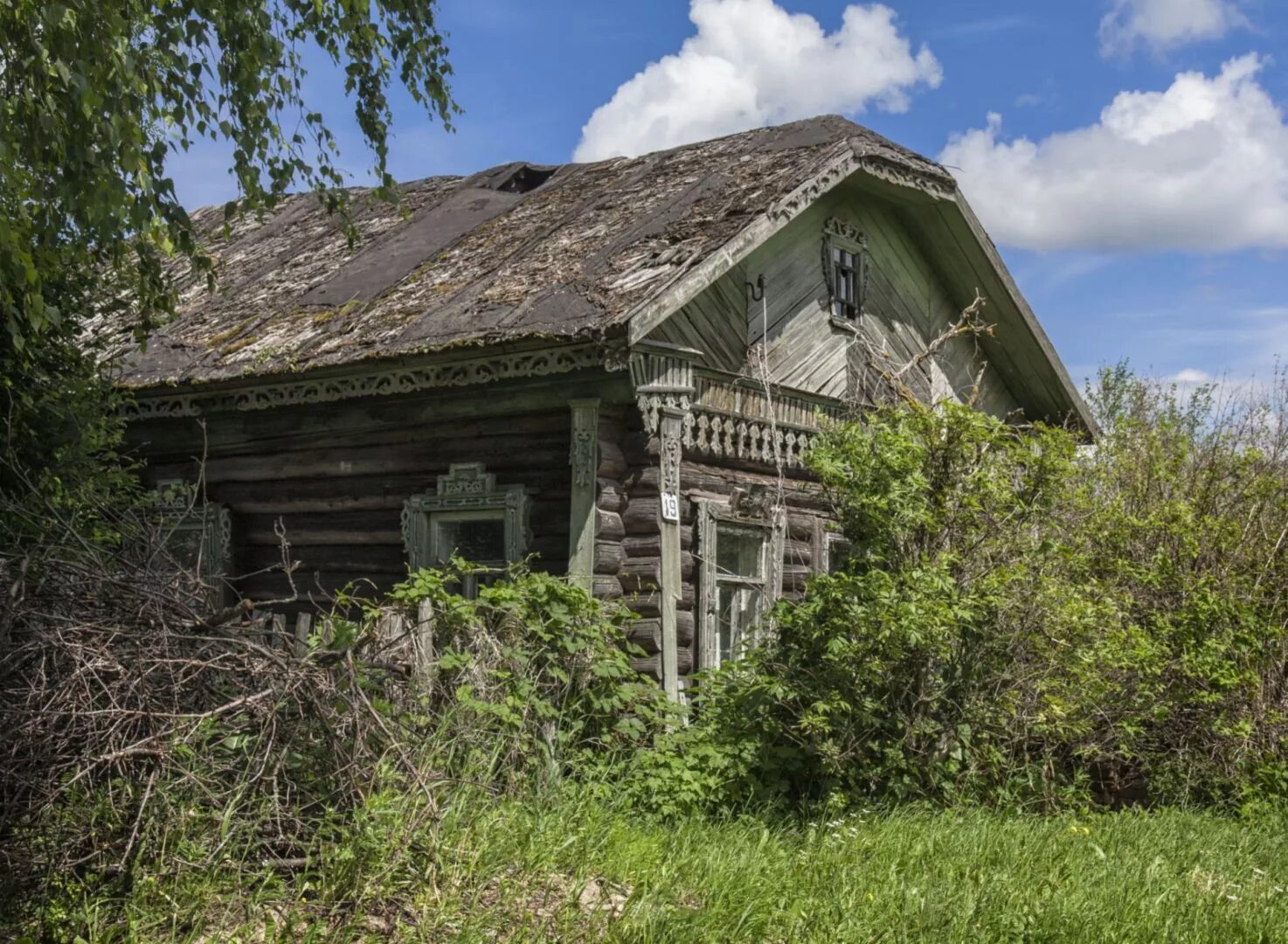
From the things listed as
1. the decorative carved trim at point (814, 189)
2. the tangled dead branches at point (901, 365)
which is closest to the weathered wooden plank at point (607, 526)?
the tangled dead branches at point (901, 365)

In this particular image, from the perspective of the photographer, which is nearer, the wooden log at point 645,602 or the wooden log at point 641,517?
the wooden log at point 645,602

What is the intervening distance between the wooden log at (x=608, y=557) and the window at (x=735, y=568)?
2.80 ft

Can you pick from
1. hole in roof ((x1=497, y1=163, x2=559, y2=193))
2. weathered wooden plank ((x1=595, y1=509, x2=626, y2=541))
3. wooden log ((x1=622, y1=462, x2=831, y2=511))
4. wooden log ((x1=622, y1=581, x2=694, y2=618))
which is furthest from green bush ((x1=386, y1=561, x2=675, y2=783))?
hole in roof ((x1=497, y1=163, x2=559, y2=193))

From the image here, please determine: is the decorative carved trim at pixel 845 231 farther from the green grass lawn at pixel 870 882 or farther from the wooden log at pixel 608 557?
the green grass lawn at pixel 870 882

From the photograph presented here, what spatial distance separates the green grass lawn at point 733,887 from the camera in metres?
5.34

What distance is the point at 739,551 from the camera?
11.8 meters

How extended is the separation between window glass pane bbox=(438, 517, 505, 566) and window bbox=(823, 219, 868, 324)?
156 inches

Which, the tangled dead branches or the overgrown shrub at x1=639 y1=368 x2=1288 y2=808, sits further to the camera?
the tangled dead branches

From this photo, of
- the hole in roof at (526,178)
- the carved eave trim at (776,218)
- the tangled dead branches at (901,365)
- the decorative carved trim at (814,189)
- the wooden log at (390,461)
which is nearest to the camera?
the carved eave trim at (776,218)

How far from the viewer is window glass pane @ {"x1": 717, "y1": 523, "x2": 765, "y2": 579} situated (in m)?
11.6

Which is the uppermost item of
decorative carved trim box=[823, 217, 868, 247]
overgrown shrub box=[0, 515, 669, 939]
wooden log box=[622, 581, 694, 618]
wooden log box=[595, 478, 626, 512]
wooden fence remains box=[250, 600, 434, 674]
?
decorative carved trim box=[823, 217, 868, 247]

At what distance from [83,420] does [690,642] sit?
4655mm

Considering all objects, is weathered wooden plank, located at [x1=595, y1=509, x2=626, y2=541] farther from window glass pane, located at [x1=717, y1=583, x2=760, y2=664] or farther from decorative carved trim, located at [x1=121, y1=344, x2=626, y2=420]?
window glass pane, located at [x1=717, y1=583, x2=760, y2=664]

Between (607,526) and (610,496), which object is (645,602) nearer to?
(607,526)
